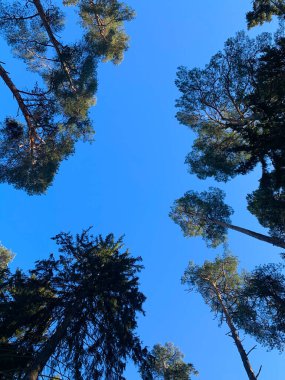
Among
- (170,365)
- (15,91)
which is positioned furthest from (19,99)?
(170,365)

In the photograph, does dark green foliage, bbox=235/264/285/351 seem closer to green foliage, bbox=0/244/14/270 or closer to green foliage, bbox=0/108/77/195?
green foliage, bbox=0/108/77/195

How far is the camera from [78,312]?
1024 centimetres

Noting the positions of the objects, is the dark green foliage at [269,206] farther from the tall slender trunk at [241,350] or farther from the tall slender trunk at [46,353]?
the tall slender trunk at [46,353]

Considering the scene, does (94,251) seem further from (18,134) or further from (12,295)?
(18,134)

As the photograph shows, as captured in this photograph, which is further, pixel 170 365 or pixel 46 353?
pixel 170 365

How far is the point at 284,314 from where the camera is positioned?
1389 cm

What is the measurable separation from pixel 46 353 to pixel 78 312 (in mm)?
1942

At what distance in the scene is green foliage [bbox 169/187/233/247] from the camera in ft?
61.9

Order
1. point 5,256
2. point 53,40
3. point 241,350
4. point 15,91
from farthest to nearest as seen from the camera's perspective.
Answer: point 5,256 → point 53,40 → point 241,350 → point 15,91

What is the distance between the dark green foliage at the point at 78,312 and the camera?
9867 mm

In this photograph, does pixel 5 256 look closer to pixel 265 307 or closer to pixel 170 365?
pixel 170 365

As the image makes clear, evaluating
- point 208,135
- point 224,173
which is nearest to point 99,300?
point 224,173

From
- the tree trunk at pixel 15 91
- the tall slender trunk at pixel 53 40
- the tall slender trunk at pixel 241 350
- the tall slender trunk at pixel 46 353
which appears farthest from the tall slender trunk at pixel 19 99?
the tall slender trunk at pixel 241 350

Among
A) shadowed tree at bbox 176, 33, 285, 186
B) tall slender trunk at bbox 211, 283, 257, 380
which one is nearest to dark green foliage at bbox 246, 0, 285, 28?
shadowed tree at bbox 176, 33, 285, 186
